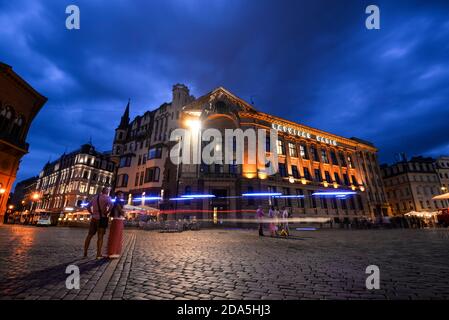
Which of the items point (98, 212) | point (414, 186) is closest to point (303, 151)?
point (98, 212)

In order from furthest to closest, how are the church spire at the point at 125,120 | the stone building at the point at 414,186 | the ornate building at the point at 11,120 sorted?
the stone building at the point at 414,186 < the church spire at the point at 125,120 < the ornate building at the point at 11,120

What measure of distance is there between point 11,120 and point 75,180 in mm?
32927

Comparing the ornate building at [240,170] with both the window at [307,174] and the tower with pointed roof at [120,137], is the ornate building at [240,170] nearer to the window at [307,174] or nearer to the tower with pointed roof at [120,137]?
the window at [307,174]

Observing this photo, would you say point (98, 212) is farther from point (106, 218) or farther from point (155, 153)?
point (155, 153)

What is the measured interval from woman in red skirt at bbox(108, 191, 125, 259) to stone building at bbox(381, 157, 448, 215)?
67.2m

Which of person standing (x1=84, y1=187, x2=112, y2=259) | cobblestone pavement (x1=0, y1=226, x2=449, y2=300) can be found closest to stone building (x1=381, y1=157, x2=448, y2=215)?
cobblestone pavement (x1=0, y1=226, x2=449, y2=300)

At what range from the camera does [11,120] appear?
77.8ft

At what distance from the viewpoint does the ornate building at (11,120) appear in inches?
885

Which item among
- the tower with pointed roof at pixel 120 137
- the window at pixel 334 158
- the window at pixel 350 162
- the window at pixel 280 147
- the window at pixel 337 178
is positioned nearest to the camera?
the window at pixel 280 147

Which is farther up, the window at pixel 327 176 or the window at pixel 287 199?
the window at pixel 327 176

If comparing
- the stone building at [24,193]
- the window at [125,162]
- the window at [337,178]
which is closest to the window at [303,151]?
the window at [337,178]

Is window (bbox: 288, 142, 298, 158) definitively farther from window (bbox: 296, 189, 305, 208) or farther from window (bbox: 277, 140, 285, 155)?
window (bbox: 296, 189, 305, 208)

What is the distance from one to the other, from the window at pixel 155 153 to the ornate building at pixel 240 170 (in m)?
0.18
